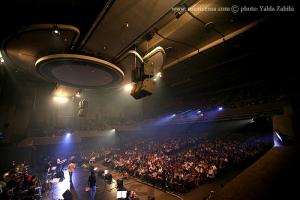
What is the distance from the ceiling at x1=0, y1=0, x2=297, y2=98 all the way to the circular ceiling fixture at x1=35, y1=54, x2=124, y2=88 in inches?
17.0

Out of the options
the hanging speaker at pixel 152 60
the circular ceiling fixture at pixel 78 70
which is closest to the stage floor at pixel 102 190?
the circular ceiling fixture at pixel 78 70

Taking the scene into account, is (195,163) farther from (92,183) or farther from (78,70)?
(78,70)

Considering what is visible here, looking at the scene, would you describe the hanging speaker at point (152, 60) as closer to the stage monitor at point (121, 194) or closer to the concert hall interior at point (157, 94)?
the concert hall interior at point (157, 94)

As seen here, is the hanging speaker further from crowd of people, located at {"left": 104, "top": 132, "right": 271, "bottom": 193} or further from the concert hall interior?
crowd of people, located at {"left": 104, "top": 132, "right": 271, "bottom": 193}

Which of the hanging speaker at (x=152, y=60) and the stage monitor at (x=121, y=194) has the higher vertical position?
the hanging speaker at (x=152, y=60)

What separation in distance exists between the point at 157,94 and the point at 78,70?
57.0 feet

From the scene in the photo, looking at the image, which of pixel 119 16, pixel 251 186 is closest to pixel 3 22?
pixel 119 16

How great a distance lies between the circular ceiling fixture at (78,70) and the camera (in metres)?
6.83

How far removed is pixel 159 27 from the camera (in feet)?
21.8

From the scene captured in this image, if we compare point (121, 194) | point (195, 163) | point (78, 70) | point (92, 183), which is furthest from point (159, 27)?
point (195, 163)

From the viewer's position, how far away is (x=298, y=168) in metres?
6.23

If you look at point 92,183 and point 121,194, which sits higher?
point 121,194

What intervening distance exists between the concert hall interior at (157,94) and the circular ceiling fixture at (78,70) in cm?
6

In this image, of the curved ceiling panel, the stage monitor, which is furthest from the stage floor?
the curved ceiling panel
